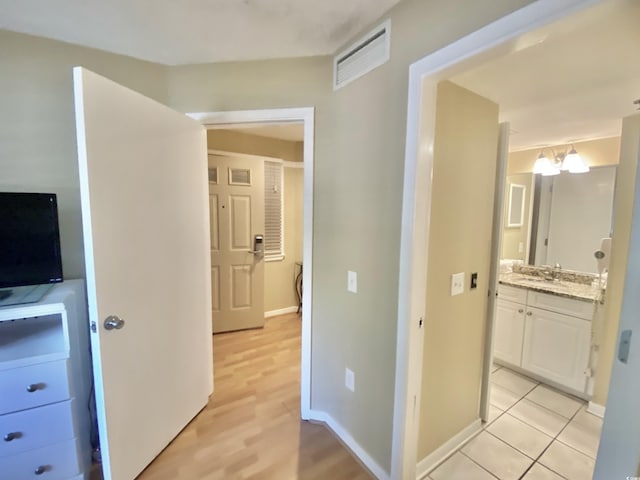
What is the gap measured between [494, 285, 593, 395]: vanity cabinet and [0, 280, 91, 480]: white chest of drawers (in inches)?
121

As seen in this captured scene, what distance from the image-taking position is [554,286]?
2.47 m

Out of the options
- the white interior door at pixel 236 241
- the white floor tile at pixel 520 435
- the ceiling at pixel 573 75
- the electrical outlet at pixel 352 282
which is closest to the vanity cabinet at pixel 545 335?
the white floor tile at pixel 520 435

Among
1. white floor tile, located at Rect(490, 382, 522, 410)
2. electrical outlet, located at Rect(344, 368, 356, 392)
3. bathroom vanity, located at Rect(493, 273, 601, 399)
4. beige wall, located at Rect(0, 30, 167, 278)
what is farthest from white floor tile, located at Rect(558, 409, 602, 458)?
beige wall, located at Rect(0, 30, 167, 278)

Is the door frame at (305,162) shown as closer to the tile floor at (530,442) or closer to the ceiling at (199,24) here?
the ceiling at (199,24)

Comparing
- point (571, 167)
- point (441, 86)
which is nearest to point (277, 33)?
point (441, 86)

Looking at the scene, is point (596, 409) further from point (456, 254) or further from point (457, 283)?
point (456, 254)

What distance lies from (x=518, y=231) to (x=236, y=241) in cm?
299

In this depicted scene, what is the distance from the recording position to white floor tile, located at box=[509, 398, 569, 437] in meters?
1.91

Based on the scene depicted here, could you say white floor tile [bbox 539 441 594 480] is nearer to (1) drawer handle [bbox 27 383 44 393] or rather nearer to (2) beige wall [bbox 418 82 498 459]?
(2) beige wall [bbox 418 82 498 459]

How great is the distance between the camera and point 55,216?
1.39 metres

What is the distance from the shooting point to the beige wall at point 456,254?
1466 millimetres

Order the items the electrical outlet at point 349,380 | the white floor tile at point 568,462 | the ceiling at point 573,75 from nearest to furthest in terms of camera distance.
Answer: the ceiling at point 573,75 < the white floor tile at point 568,462 < the electrical outlet at point 349,380

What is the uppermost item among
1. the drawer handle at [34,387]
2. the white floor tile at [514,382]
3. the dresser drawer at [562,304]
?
the dresser drawer at [562,304]

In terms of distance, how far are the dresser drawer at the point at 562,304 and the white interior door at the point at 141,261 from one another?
8.70 feet
